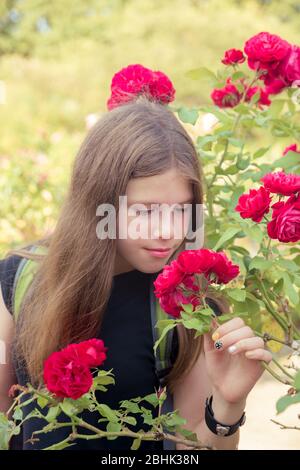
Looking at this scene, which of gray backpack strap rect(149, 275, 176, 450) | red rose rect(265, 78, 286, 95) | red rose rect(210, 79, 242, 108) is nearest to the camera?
gray backpack strap rect(149, 275, 176, 450)

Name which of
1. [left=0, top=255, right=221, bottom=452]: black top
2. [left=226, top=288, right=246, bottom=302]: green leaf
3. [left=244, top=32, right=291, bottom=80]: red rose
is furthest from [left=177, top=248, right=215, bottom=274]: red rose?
[left=244, top=32, right=291, bottom=80]: red rose

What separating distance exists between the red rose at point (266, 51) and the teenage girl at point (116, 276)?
23 centimetres

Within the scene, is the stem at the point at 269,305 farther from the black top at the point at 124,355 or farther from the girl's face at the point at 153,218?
the black top at the point at 124,355

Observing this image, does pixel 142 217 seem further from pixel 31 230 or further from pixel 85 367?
pixel 31 230

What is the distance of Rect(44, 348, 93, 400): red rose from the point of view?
1088 mm

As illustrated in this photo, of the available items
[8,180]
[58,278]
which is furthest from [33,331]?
[8,180]

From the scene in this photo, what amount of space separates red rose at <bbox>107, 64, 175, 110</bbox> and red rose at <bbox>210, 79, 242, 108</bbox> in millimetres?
172

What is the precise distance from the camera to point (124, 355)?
5.16 feet

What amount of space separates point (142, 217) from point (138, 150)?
16 cm

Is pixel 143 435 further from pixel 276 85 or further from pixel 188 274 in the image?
pixel 276 85

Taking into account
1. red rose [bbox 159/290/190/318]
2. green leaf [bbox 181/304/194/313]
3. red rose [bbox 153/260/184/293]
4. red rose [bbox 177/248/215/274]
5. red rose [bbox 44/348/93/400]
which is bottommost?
red rose [bbox 44/348/93/400]

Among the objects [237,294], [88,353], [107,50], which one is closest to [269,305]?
[237,294]

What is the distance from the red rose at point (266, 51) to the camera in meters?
1.57

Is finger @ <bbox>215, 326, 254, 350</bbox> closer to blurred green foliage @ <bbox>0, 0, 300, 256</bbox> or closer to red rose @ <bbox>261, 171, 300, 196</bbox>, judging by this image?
red rose @ <bbox>261, 171, 300, 196</bbox>
